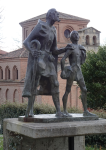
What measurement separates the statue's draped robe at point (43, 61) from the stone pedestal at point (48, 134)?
3.29 feet

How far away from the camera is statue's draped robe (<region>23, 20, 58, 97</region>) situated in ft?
23.5

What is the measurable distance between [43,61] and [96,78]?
1694 centimetres

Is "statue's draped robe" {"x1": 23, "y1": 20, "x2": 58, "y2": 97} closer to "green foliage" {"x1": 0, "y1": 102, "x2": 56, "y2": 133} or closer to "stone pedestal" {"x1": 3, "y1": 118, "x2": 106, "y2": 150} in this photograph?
"stone pedestal" {"x1": 3, "y1": 118, "x2": 106, "y2": 150}

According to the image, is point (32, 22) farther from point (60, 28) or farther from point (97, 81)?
point (97, 81)

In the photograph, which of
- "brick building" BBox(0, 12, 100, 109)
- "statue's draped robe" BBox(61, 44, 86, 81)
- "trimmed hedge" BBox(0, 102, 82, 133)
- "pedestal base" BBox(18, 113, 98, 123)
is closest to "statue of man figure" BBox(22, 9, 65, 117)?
"pedestal base" BBox(18, 113, 98, 123)

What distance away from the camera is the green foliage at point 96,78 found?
74.5ft

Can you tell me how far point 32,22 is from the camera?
41438 mm

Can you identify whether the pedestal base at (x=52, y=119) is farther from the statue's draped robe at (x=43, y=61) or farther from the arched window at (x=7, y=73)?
the arched window at (x=7, y=73)

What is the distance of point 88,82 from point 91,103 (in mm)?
1875

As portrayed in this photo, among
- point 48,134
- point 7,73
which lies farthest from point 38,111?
point 7,73

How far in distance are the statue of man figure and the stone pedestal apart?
0.55m

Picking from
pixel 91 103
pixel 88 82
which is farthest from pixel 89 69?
pixel 91 103

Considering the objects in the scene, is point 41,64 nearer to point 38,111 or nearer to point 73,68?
point 73,68

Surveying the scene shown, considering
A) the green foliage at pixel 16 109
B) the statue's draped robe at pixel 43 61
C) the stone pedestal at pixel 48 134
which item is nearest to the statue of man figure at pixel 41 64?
the statue's draped robe at pixel 43 61
